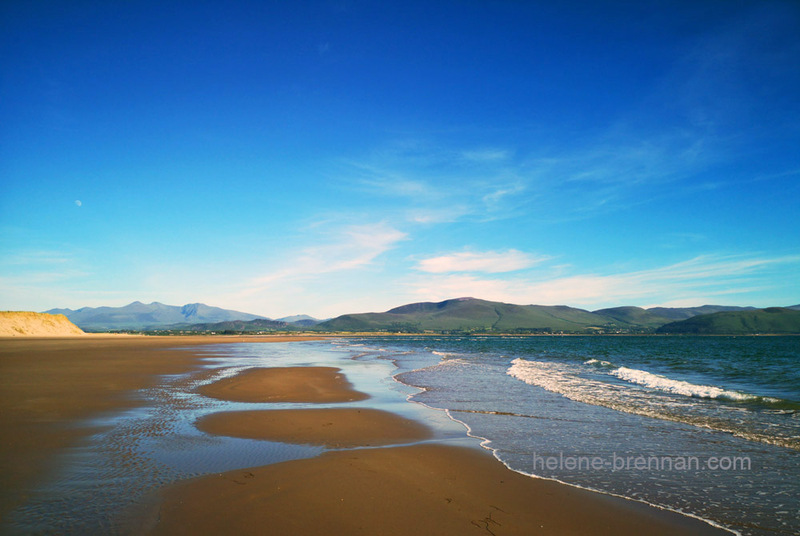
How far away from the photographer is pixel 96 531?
5168 mm

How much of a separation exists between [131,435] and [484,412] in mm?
10972

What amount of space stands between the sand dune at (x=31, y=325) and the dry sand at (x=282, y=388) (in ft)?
222

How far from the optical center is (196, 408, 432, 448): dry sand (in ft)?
34.3

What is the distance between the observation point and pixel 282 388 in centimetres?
1969

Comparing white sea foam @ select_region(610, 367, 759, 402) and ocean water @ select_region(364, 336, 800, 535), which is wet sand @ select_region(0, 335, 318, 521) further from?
white sea foam @ select_region(610, 367, 759, 402)

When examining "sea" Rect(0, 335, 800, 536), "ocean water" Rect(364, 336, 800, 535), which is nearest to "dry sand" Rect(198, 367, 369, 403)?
"sea" Rect(0, 335, 800, 536)

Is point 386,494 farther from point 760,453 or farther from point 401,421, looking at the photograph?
point 760,453

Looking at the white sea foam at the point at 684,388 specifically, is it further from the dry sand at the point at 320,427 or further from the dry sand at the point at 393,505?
the dry sand at the point at 393,505

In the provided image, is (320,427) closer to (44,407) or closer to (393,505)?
(393,505)

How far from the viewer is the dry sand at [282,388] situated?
1697 centimetres

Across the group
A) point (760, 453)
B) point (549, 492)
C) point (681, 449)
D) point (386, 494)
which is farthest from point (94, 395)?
point (760, 453)

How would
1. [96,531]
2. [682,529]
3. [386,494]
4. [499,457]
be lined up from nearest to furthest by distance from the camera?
[96,531]
[682,529]
[386,494]
[499,457]

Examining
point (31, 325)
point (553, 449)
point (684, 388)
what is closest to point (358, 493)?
point (553, 449)

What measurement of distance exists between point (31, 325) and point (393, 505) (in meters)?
92.7
